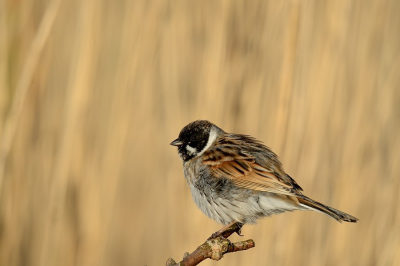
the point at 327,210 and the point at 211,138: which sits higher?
the point at 211,138

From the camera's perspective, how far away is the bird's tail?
189 centimetres

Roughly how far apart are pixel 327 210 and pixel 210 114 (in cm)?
113

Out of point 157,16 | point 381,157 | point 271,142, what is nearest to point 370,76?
point 381,157

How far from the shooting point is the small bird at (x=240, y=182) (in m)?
2.22

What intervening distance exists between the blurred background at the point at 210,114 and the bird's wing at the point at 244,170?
0.40 m

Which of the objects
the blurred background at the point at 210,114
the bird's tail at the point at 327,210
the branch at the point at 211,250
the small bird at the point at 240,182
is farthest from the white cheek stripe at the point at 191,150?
the branch at the point at 211,250

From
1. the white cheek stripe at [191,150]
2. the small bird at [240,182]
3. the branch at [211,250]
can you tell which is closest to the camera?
the branch at [211,250]

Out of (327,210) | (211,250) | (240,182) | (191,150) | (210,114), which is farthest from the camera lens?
(210,114)

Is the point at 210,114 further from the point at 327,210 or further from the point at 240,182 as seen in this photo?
the point at 327,210

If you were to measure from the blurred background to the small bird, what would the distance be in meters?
0.38

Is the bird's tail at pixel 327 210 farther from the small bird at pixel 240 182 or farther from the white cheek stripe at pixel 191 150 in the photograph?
the white cheek stripe at pixel 191 150

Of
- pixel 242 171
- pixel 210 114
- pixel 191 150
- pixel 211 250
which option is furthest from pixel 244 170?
pixel 211 250

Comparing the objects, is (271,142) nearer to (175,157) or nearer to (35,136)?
(175,157)

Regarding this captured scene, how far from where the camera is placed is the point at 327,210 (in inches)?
77.2
